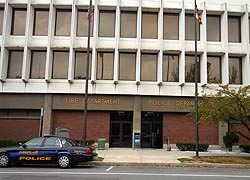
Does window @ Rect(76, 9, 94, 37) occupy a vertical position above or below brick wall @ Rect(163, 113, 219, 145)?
above

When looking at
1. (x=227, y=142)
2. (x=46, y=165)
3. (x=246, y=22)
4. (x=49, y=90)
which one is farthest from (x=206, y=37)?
(x=46, y=165)

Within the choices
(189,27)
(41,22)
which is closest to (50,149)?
(41,22)

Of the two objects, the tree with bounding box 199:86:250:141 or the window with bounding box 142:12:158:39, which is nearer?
the tree with bounding box 199:86:250:141

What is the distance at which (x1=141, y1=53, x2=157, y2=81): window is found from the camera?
30000mm

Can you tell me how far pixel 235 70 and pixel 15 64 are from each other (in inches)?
839

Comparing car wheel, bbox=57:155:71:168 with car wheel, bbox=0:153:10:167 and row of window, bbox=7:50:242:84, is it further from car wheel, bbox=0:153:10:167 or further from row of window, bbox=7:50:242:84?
row of window, bbox=7:50:242:84

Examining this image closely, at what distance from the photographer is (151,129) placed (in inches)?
1193

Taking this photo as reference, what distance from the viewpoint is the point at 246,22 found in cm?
3009

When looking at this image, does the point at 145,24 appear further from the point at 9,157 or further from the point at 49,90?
the point at 9,157

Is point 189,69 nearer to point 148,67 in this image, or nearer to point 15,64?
point 148,67

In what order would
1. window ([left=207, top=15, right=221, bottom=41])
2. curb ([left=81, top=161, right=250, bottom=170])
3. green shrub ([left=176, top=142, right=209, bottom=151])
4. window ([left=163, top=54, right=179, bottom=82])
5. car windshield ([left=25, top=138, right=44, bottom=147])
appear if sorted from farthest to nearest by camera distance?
window ([left=207, top=15, right=221, bottom=41]), window ([left=163, top=54, right=179, bottom=82]), green shrub ([left=176, top=142, right=209, bottom=151]), curb ([left=81, top=161, right=250, bottom=170]), car windshield ([left=25, top=138, right=44, bottom=147])

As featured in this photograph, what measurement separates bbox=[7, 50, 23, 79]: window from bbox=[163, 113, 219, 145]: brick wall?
47.7 ft

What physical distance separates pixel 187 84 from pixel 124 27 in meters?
8.25

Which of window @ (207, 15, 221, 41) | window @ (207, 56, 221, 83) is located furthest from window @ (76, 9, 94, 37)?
window @ (207, 56, 221, 83)
